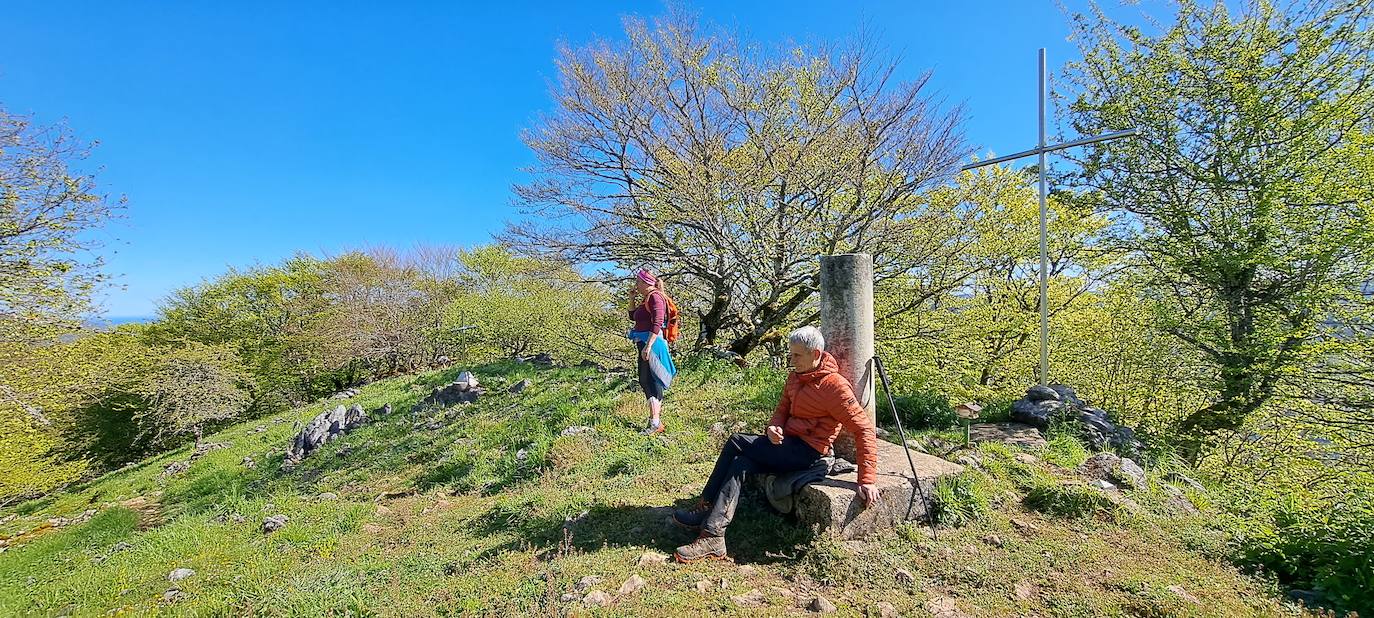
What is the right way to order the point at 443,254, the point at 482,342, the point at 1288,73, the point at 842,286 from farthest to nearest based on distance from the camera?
1. the point at 443,254
2. the point at 482,342
3. the point at 1288,73
4. the point at 842,286

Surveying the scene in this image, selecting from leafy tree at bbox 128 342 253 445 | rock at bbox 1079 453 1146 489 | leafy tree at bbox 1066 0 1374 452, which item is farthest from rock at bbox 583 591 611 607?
leafy tree at bbox 128 342 253 445

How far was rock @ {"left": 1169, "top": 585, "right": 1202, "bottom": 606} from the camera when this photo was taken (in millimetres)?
3041

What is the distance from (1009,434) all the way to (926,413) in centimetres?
94

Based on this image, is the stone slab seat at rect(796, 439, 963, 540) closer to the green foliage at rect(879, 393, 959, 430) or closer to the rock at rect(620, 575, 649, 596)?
the rock at rect(620, 575, 649, 596)

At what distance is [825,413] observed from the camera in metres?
3.77

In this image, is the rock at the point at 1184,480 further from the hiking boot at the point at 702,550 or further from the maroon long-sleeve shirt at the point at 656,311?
the maroon long-sleeve shirt at the point at 656,311

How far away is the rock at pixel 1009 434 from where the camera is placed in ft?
18.9

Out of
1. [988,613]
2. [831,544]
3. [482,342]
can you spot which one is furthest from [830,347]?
[482,342]

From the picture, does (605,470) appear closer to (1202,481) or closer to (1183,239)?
(1202,481)

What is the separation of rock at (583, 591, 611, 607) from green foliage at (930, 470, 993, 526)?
2.65 m

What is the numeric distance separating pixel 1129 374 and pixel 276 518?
15.7 m

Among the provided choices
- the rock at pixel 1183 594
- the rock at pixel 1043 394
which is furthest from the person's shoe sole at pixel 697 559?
the rock at pixel 1043 394

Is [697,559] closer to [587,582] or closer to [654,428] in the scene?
[587,582]

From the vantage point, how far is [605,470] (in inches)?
225
